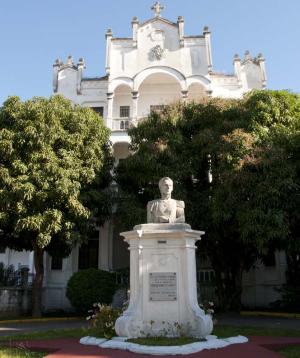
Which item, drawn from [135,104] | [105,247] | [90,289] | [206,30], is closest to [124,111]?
[135,104]

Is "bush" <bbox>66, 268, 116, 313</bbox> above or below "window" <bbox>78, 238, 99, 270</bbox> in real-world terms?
below

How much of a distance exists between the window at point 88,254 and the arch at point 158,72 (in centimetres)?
907

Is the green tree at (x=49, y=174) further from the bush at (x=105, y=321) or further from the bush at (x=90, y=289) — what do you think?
the bush at (x=105, y=321)

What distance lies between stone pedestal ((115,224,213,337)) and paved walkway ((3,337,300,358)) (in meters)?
0.86

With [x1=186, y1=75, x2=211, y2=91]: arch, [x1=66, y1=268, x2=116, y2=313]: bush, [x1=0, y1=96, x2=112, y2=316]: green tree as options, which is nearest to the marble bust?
[x1=0, y1=96, x2=112, y2=316]: green tree

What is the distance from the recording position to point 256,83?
82.2 feet

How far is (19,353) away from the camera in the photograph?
7664 millimetres

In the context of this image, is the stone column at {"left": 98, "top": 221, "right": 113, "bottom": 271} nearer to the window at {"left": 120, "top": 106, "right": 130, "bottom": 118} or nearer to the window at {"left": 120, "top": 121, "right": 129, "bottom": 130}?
the window at {"left": 120, "top": 121, "right": 129, "bottom": 130}

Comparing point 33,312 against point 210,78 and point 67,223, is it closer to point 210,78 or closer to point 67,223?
point 67,223

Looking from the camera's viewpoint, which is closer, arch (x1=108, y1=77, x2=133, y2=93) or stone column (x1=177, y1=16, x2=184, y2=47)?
arch (x1=108, y1=77, x2=133, y2=93)

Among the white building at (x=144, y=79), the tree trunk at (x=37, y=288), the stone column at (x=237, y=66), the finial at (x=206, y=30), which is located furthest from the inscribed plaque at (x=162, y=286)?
the finial at (x=206, y=30)

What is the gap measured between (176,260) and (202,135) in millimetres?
8363

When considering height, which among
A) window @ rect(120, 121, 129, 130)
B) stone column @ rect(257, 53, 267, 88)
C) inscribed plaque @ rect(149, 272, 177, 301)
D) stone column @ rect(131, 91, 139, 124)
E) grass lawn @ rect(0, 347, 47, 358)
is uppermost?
stone column @ rect(257, 53, 267, 88)

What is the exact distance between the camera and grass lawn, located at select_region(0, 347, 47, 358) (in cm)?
735
